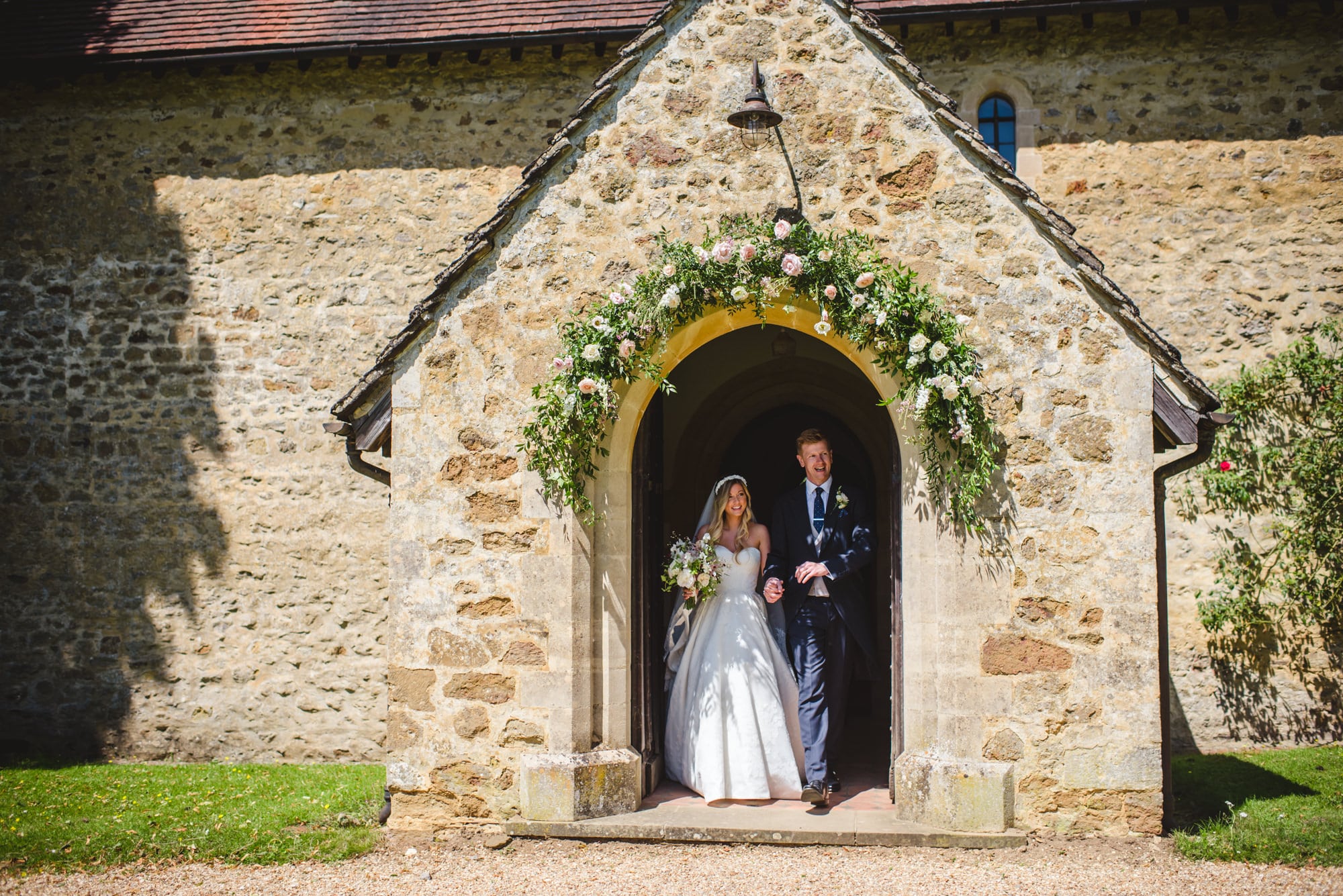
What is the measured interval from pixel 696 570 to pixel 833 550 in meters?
0.84

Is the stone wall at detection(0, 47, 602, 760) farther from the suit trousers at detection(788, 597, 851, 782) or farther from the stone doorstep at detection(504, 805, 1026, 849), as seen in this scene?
the suit trousers at detection(788, 597, 851, 782)

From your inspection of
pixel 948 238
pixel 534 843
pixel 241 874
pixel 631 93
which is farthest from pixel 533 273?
pixel 241 874

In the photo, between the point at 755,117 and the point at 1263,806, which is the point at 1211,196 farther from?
the point at 755,117

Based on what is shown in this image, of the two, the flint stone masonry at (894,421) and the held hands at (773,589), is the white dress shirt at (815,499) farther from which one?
the flint stone masonry at (894,421)

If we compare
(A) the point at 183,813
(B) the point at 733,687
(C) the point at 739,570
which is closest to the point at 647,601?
(C) the point at 739,570

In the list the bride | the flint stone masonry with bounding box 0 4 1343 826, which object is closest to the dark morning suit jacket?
the bride

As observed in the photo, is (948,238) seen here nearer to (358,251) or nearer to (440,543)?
(440,543)

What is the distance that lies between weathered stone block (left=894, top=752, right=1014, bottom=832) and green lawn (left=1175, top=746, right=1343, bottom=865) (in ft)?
3.08

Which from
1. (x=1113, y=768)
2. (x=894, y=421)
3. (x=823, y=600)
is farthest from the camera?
(x=823, y=600)

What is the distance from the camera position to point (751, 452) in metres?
11.5

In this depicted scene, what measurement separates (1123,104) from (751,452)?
4816 mm

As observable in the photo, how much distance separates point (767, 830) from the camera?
5680mm

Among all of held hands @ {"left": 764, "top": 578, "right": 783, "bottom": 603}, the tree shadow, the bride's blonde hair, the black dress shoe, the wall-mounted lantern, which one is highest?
the wall-mounted lantern

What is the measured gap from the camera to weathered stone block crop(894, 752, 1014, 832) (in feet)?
18.2
